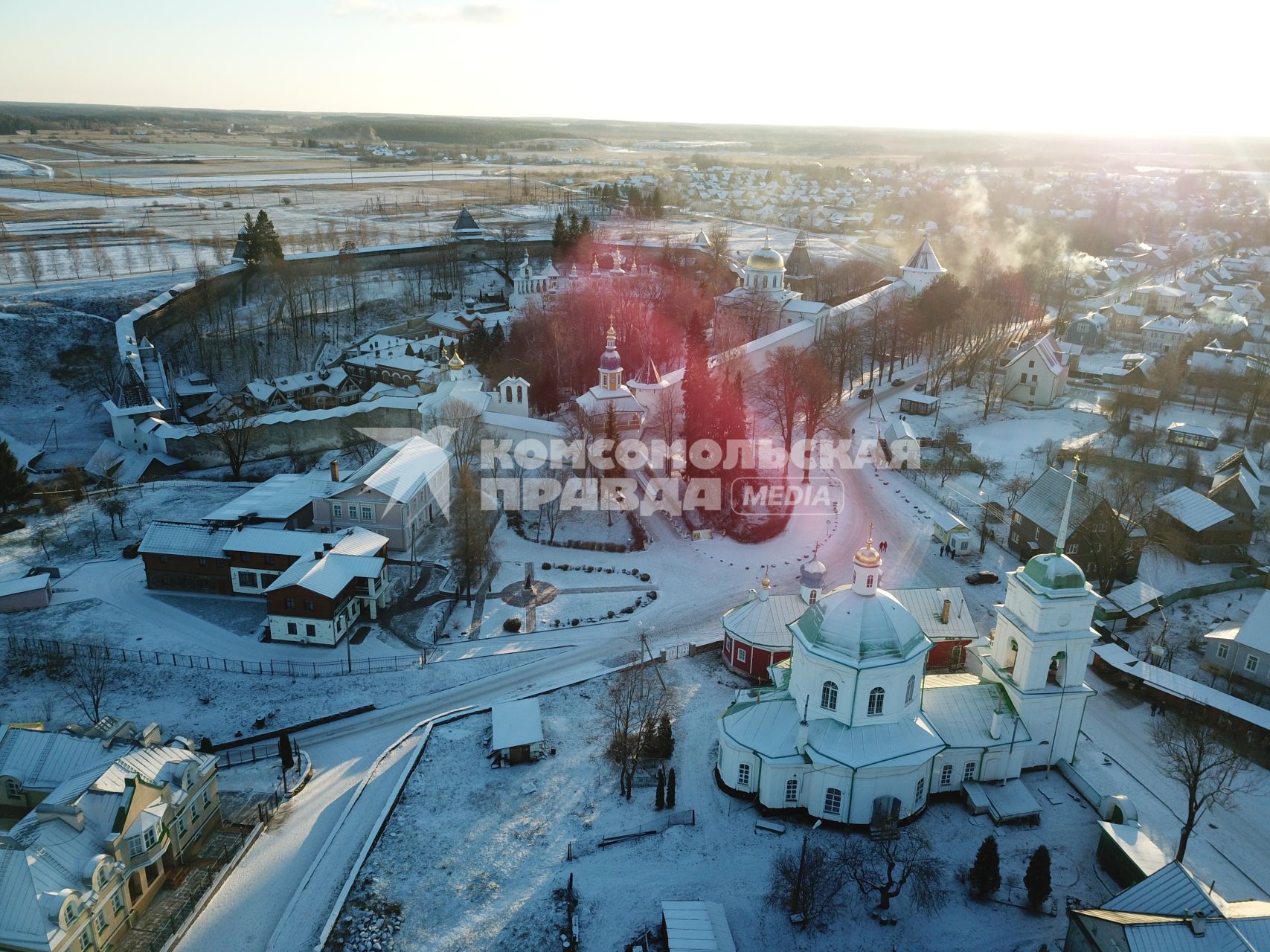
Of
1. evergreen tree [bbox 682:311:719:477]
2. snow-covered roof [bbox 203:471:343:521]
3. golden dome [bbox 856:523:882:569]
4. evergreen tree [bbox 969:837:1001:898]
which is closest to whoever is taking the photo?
evergreen tree [bbox 969:837:1001:898]

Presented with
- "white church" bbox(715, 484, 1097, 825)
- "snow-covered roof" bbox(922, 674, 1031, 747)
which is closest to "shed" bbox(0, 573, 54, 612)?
"white church" bbox(715, 484, 1097, 825)

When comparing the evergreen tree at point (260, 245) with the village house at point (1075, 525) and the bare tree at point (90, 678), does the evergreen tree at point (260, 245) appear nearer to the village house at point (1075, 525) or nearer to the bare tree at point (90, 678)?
the bare tree at point (90, 678)

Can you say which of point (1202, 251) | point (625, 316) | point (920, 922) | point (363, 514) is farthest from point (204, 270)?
point (1202, 251)

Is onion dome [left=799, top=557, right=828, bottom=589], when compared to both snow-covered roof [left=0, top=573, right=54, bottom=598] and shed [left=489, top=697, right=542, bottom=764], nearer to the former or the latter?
shed [left=489, top=697, right=542, bottom=764]

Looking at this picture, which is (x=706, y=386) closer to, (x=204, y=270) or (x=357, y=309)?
(x=357, y=309)

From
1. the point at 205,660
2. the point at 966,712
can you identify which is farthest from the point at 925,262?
the point at 205,660

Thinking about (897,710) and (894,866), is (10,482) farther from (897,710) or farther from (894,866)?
(894,866)
